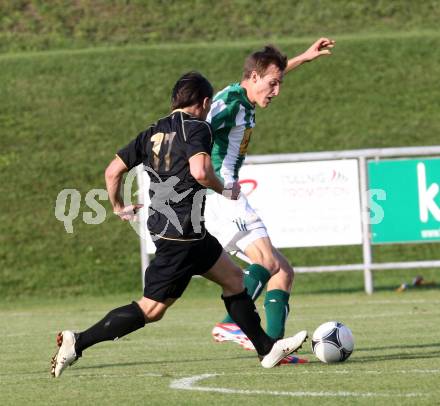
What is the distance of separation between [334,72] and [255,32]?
3.44m

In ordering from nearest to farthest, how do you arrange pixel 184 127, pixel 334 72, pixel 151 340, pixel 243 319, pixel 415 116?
pixel 184 127 < pixel 243 319 < pixel 151 340 < pixel 415 116 < pixel 334 72

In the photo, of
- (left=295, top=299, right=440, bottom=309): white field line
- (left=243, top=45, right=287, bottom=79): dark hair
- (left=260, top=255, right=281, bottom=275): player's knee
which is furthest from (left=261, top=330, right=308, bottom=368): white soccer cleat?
(left=295, top=299, right=440, bottom=309): white field line

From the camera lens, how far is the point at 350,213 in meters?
15.2

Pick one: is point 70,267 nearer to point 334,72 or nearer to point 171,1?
point 334,72

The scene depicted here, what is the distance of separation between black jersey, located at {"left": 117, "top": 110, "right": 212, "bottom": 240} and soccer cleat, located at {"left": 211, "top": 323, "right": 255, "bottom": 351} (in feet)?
5.73

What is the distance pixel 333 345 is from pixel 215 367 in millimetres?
823

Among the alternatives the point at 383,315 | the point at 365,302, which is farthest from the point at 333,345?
the point at 365,302

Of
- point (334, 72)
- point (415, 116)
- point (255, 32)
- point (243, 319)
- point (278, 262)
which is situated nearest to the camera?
point (243, 319)

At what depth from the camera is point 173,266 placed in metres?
7.13

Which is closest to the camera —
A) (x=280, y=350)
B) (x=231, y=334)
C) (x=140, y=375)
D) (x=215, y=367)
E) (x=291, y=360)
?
(x=140, y=375)

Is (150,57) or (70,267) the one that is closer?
(70,267)

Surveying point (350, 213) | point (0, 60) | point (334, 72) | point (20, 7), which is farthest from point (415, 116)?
point (20, 7)

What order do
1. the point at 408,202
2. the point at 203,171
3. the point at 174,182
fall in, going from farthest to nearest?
the point at 408,202
the point at 174,182
the point at 203,171

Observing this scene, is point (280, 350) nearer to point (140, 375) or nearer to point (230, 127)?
point (140, 375)
